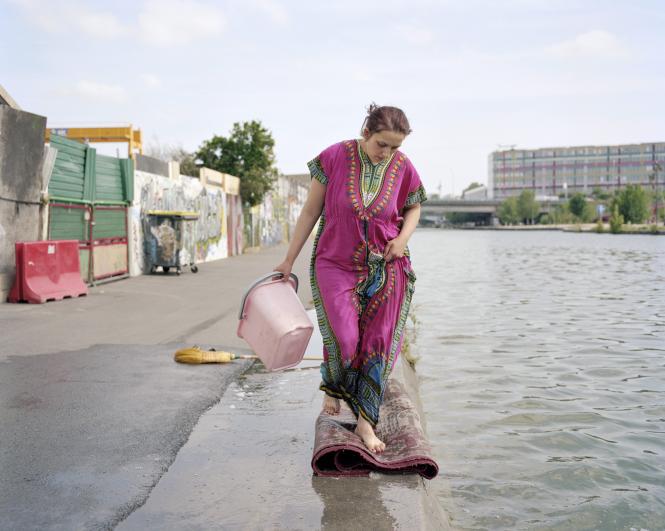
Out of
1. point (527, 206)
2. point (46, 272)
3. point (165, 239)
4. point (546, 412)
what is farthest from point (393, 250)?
point (527, 206)

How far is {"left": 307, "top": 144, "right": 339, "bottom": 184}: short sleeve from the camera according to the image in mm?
4090

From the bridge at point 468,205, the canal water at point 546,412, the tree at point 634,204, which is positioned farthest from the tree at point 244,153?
the bridge at point 468,205

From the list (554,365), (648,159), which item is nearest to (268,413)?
(554,365)

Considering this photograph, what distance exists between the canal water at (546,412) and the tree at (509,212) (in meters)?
125

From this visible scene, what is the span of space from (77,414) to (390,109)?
2.78m

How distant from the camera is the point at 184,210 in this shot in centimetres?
2212

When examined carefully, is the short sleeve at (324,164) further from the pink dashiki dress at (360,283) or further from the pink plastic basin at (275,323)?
the pink plastic basin at (275,323)

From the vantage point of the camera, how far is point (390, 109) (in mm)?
3871

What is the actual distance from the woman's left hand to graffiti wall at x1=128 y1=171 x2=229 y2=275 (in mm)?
13605

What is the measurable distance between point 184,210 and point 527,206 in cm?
12020

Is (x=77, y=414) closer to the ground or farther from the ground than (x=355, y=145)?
closer to the ground

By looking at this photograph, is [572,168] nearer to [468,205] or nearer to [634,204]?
[468,205]

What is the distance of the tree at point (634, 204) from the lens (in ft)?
309

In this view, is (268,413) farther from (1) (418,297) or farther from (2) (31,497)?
(1) (418,297)
